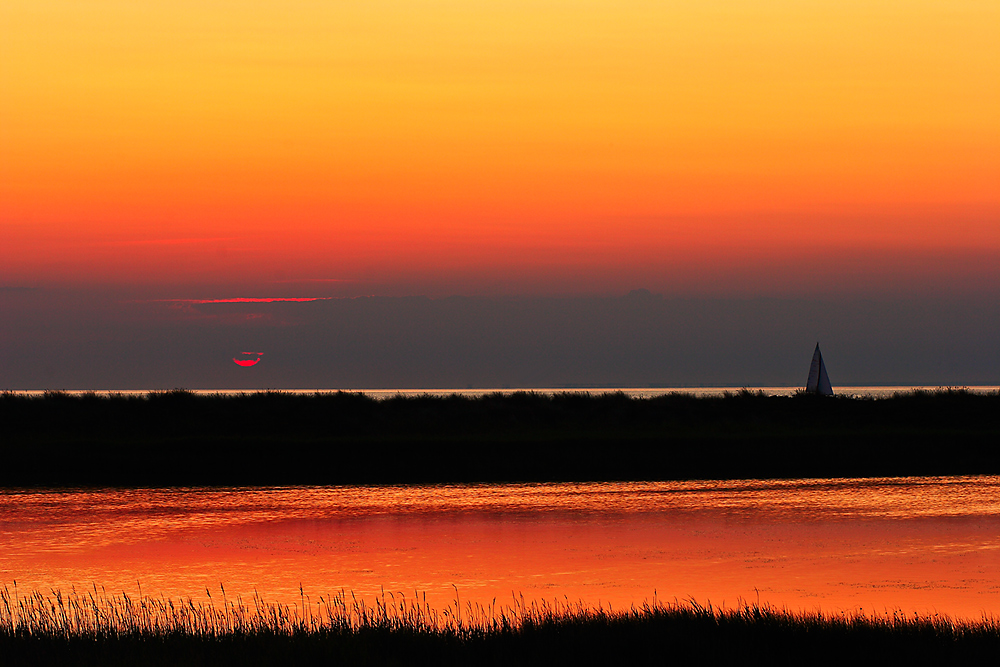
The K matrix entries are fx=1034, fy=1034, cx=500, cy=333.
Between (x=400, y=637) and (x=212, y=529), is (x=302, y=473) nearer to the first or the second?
(x=212, y=529)

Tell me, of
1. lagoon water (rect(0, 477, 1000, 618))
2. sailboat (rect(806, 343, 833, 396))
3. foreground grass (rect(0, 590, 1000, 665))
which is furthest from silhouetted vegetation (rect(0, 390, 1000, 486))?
foreground grass (rect(0, 590, 1000, 665))

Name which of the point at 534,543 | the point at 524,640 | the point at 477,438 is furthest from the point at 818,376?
the point at 524,640

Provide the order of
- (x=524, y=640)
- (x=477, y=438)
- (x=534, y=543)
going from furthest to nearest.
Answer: (x=477, y=438), (x=534, y=543), (x=524, y=640)

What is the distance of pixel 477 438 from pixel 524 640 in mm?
26608

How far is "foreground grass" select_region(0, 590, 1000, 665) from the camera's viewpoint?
31.6 feet

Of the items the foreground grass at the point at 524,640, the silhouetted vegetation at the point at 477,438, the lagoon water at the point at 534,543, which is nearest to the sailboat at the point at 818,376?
the silhouetted vegetation at the point at 477,438

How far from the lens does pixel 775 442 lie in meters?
35.7

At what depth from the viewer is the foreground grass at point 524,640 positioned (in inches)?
379

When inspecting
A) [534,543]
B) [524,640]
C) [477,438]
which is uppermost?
[477,438]

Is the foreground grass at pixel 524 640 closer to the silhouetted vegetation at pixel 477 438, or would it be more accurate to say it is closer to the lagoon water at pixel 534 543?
the lagoon water at pixel 534 543

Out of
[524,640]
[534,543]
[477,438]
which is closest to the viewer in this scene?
[524,640]

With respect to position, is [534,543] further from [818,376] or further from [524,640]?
[818,376]

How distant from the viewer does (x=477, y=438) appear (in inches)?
1447

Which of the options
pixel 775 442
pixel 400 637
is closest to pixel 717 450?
pixel 775 442
